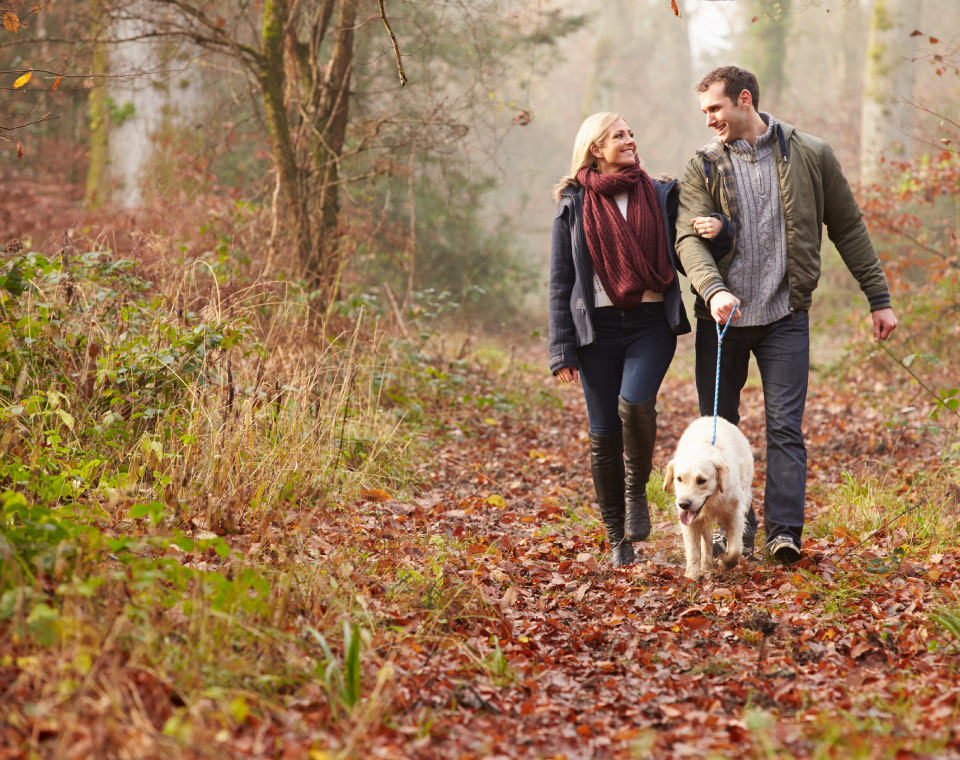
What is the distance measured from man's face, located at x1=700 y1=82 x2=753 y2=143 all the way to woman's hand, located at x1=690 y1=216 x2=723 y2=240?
0.51m

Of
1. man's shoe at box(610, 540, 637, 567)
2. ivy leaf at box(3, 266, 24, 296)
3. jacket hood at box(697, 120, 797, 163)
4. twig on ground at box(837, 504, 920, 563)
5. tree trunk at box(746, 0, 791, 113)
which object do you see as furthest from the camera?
tree trunk at box(746, 0, 791, 113)

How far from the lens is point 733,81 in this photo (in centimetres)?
439

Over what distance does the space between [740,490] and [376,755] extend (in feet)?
8.35

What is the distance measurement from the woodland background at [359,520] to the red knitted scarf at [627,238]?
149 centimetres

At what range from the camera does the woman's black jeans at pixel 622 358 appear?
4.55 metres

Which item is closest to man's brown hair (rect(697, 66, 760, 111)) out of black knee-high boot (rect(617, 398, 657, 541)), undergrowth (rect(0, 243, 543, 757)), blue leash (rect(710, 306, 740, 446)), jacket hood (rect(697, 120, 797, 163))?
jacket hood (rect(697, 120, 797, 163))

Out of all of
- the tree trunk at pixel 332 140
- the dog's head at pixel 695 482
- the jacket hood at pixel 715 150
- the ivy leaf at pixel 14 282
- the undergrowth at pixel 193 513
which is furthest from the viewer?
the tree trunk at pixel 332 140

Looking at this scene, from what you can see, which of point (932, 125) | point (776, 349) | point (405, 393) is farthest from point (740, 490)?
point (932, 125)

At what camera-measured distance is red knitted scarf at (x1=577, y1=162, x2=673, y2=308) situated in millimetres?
4441

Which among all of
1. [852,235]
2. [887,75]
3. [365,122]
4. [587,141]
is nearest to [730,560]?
[852,235]

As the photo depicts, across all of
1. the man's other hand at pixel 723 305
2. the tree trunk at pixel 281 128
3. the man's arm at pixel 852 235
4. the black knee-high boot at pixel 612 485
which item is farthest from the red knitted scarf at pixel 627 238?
the tree trunk at pixel 281 128

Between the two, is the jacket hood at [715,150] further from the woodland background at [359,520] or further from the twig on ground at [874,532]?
the twig on ground at [874,532]

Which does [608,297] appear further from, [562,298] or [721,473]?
[721,473]

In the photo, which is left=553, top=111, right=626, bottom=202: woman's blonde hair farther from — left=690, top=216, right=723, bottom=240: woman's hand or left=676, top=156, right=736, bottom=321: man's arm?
left=690, top=216, right=723, bottom=240: woman's hand
